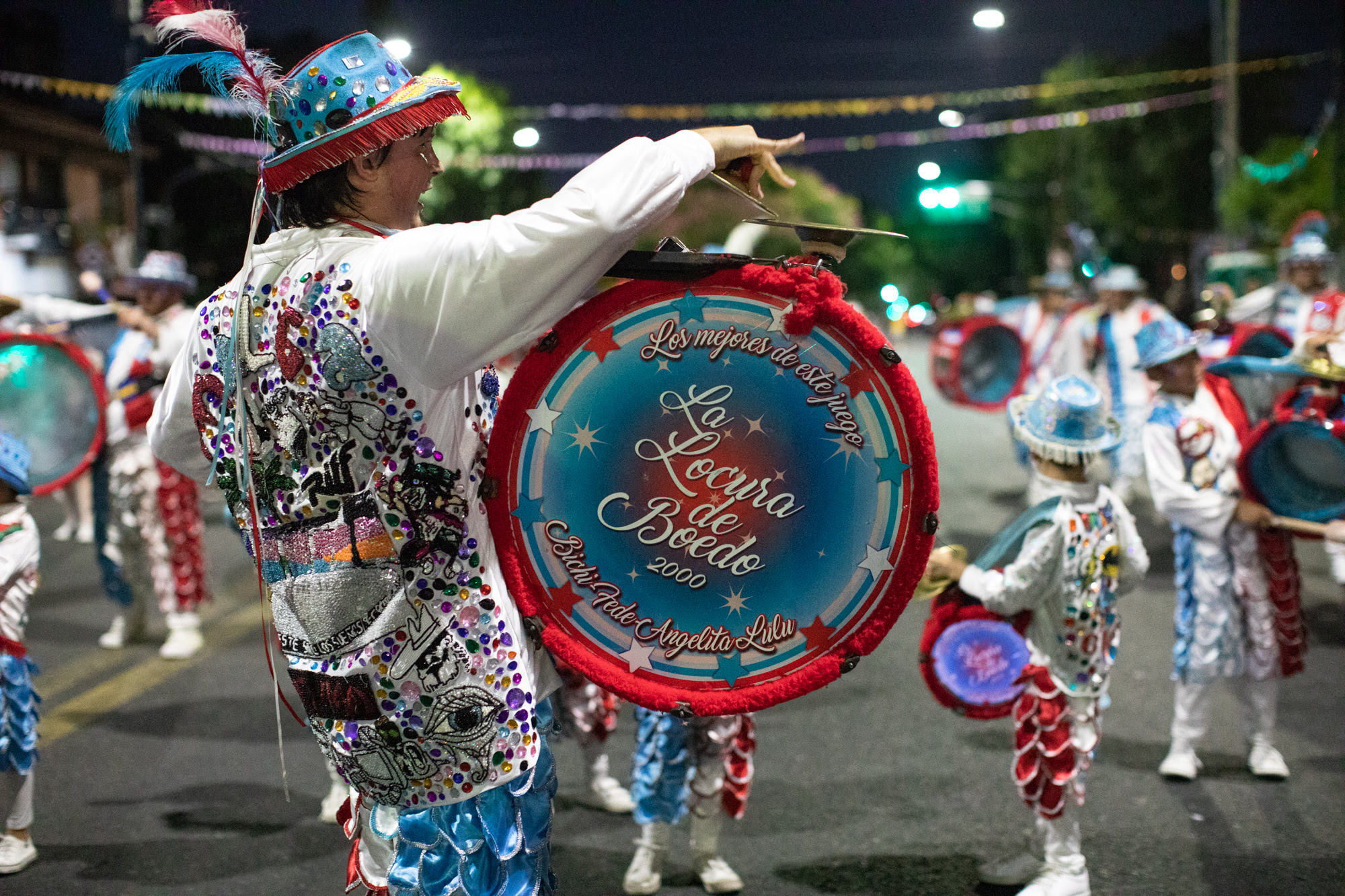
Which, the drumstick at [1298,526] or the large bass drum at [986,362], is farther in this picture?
the large bass drum at [986,362]

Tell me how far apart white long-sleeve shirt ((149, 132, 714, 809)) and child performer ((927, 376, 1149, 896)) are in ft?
6.29

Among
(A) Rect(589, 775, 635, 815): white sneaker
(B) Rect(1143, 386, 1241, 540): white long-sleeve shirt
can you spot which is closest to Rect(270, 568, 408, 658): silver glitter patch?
(A) Rect(589, 775, 635, 815): white sneaker

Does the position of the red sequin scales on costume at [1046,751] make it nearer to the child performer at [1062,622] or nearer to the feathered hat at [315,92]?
the child performer at [1062,622]

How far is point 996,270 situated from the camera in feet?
281

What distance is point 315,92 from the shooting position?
2.13m

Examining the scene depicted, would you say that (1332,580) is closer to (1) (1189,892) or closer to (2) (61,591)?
(1) (1189,892)

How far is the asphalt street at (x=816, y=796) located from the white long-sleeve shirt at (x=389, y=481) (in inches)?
75.5

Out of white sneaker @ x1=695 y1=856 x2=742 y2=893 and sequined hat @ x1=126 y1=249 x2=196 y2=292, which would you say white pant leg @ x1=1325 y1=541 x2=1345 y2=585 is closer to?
white sneaker @ x1=695 y1=856 x2=742 y2=893

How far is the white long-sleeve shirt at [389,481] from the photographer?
6.55ft

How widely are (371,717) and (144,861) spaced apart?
8.42 ft

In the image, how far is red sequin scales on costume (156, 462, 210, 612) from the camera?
6746 mm

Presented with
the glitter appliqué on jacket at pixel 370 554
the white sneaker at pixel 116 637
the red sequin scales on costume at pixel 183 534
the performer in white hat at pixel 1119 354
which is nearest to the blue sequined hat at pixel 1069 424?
the glitter appliqué on jacket at pixel 370 554

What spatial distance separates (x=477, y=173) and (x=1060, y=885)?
30096 millimetres

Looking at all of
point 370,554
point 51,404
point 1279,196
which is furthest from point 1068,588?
point 1279,196
